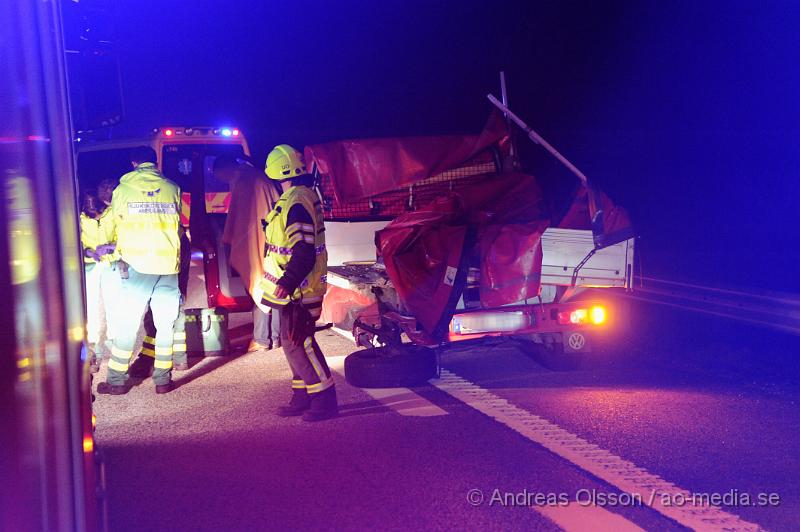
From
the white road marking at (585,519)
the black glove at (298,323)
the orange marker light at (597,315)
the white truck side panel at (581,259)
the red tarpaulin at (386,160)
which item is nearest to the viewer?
the white road marking at (585,519)

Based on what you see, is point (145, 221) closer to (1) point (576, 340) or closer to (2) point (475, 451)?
(2) point (475, 451)

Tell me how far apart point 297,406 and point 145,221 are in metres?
2.15

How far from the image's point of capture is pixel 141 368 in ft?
25.5

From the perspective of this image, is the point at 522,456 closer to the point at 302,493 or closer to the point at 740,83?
the point at 302,493

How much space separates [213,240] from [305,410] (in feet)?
11.6

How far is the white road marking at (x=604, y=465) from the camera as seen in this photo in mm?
4227

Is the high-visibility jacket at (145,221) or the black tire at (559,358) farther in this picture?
the black tire at (559,358)

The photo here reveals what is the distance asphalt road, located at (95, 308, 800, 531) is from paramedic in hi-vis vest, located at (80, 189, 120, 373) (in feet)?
2.99

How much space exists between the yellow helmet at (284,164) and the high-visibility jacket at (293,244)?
0.43 feet

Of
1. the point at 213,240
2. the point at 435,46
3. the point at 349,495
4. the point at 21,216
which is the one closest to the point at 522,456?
the point at 349,495

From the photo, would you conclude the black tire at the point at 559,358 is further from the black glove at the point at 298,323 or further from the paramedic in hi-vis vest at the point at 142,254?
the paramedic in hi-vis vest at the point at 142,254

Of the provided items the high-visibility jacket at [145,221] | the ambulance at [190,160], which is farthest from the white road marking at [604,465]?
the ambulance at [190,160]

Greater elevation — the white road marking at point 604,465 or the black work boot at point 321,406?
the black work boot at point 321,406

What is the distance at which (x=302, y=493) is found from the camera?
464cm
